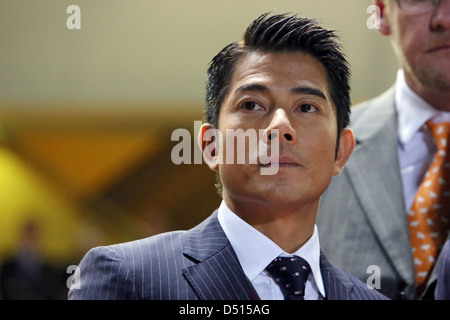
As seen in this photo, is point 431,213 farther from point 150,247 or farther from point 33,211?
point 33,211

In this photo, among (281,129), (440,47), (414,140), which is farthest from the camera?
(414,140)

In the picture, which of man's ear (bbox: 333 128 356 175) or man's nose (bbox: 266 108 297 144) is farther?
man's ear (bbox: 333 128 356 175)

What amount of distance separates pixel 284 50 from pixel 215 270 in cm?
31

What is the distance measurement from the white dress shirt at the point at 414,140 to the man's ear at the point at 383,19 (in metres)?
0.09

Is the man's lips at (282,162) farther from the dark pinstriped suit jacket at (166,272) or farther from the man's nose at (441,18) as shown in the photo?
the man's nose at (441,18)

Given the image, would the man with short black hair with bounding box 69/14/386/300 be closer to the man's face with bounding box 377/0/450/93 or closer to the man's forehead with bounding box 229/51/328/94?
the man's forehead with bounding box 229/51/328/94

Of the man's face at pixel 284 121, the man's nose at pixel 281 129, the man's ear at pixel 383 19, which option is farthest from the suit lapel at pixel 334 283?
the man's ear at pixel 383 19

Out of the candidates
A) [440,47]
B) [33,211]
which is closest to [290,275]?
[440,47]

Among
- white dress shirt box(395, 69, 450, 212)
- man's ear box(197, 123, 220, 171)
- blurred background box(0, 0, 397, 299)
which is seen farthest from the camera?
white dress shirt box(395, 69, 450, 212)

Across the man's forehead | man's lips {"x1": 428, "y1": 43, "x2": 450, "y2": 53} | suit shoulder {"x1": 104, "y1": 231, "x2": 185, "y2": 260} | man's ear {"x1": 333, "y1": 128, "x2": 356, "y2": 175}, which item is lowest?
suit shoulder {"x1": 104, "y1": 231, "x2": 185, "y2": 260}

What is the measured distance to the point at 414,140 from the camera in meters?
1.34

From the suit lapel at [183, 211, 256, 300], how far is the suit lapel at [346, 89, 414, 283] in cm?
38

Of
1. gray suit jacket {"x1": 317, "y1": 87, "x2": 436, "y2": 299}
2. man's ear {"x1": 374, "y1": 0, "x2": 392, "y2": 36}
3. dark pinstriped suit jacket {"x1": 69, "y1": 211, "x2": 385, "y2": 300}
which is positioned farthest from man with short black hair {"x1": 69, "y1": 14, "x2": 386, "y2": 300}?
man's ear {"x1": 374, "y1": 0, "x2": 392, "y2": 36}

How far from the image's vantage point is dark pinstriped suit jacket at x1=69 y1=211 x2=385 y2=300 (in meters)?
0.93
